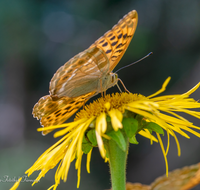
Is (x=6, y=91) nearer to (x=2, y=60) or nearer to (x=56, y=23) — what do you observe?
(x=2, y=60)

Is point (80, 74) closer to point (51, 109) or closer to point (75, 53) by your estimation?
point (51, 109)

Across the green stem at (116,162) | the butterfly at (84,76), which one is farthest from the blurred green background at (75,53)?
the green stem at (116,162)

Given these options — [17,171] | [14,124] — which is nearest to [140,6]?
[14,124]

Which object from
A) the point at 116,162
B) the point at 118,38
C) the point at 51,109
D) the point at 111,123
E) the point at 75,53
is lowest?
the point at 116,162

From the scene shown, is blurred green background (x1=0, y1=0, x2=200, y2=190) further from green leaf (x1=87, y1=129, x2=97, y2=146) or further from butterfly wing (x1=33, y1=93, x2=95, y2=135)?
green leaf (x1=87, y1=129, x2=97, y2=146)

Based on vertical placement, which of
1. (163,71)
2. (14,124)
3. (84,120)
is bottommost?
(84,120)

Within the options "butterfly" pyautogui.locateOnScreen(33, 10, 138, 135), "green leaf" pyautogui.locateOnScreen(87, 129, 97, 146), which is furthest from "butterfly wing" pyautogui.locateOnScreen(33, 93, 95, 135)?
"green leaf" pyautogui.locateOnScreen(87, 129, 97, 146)

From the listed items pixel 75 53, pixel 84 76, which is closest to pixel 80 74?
pixel 84 76

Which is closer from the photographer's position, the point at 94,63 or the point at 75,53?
the point at 94,63
